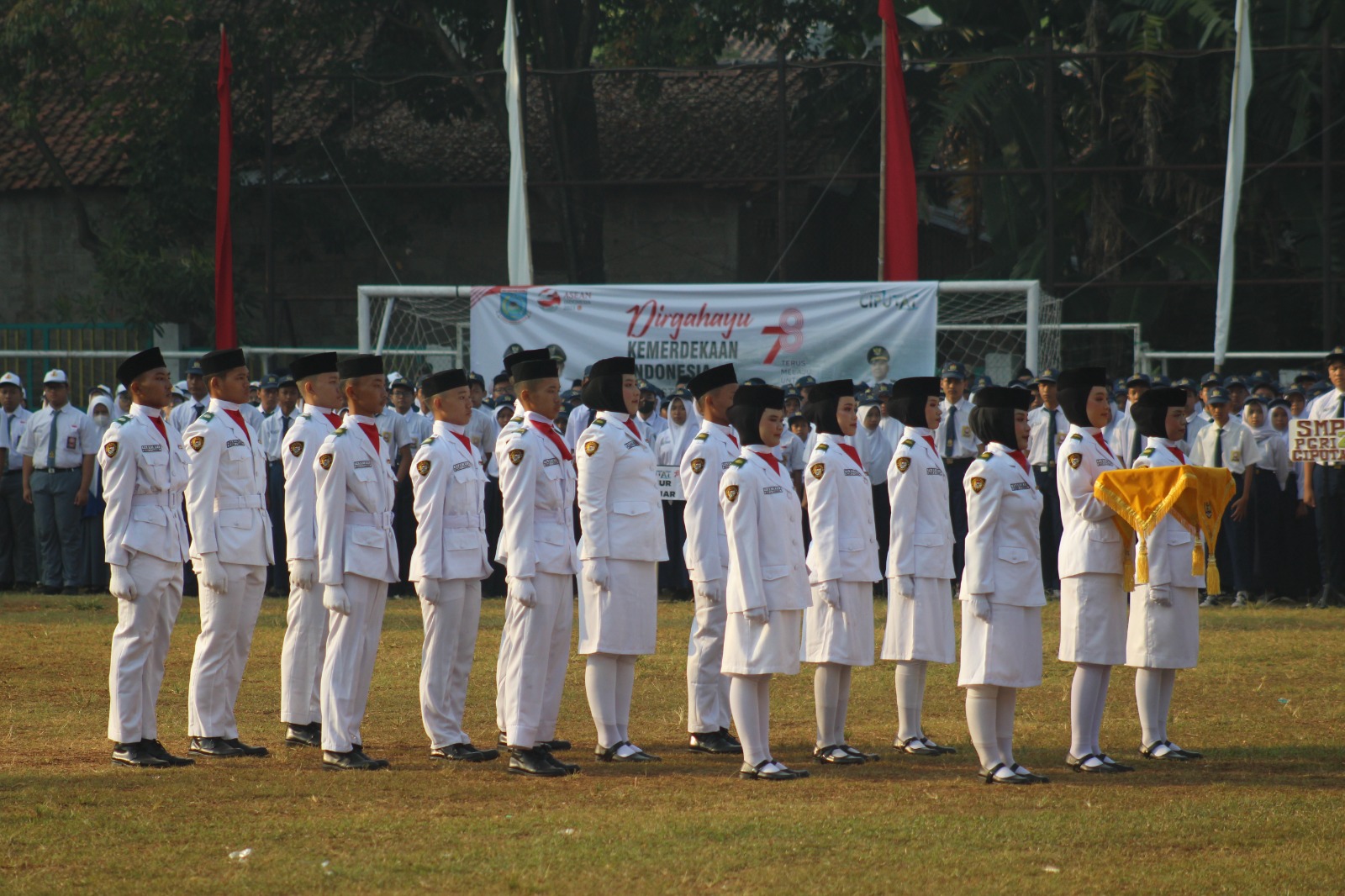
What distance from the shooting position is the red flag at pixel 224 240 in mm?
20344

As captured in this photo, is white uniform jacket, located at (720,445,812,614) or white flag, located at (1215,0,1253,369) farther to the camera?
white flag, located at (1215,0,1253,369)

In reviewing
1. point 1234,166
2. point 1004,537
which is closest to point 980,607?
point 1004,537

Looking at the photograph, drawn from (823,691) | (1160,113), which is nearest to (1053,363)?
(1160,113)

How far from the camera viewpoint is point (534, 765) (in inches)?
327

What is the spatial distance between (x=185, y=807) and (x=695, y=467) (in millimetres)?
3053

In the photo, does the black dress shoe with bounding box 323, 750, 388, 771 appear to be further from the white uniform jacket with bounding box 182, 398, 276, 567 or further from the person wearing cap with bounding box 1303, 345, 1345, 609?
the person wearing cap with bounding box 1303, 345, 1345, 609

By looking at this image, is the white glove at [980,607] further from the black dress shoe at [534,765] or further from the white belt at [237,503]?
the white belt at [237,503]

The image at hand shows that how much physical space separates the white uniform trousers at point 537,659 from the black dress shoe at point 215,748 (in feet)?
4.88

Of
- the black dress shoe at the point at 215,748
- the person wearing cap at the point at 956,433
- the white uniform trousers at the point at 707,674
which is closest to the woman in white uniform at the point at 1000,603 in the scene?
the white uniform trousers at the point at 707,674

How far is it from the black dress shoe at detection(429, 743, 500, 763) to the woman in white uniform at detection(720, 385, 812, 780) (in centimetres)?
143

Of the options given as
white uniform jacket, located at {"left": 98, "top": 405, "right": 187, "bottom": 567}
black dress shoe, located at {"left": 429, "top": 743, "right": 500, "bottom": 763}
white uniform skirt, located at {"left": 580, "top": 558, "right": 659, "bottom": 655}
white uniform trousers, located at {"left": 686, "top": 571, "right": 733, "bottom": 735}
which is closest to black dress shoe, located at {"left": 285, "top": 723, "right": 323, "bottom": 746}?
black dress shoe, located at {"left": 429, "top": 743, "right": 500, "bottom": 763}

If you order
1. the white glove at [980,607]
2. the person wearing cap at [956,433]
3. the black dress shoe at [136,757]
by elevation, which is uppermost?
the person wearing cap at [956,433]

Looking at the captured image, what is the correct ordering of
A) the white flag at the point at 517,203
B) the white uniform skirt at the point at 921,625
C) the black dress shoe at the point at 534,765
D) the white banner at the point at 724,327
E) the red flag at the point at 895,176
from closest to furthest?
the black dress shoe at the point at 534,765
the white uniform skirt at the point at 921,625
the white banner at the point at 724,327
the red flag at the point at 895,176
the white flag at the point at 517,203

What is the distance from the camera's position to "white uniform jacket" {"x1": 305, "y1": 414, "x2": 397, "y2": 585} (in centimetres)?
854
